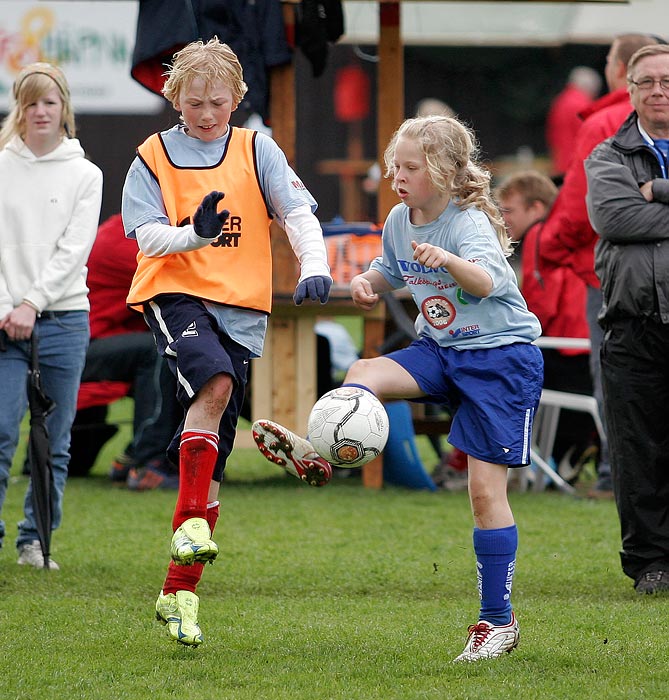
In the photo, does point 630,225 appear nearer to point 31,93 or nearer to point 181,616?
point 181,616

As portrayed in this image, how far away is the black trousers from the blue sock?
1.35 meters

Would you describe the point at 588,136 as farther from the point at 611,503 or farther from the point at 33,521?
the point at 33,521

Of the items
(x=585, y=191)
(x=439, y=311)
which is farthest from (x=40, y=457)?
(x=585, y=191)

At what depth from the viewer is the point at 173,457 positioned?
436 cm

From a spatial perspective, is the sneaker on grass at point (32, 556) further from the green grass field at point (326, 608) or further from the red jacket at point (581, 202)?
the red jacket at point (581, 202)

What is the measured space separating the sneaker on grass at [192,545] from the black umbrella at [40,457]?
64.2 inches

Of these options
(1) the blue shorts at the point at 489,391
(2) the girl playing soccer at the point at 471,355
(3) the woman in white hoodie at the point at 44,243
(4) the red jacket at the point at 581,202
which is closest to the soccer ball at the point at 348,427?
(2) the girl playing soccer at the point at 471,355

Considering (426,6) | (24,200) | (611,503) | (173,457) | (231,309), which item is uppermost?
(426,6)

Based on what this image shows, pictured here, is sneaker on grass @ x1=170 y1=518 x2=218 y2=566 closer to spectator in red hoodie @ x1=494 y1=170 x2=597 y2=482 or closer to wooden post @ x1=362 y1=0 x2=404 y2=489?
wooden post @ x1=362 y1=0 x2=404 y2=489

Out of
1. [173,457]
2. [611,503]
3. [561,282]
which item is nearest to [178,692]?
[173,457]

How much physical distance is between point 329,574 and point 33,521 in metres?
1.30

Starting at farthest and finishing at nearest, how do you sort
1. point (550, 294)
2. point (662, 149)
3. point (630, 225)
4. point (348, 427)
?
point (550, 294)
point (662, 149)
point (630, 225)
point (348, 427)

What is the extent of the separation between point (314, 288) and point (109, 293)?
14.5 feet

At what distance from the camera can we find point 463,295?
159 inches
